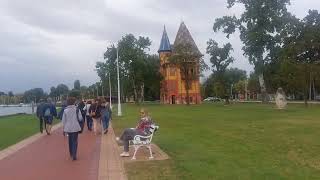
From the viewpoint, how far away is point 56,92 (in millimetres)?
157125

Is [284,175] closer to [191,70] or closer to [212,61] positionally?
[212,61]

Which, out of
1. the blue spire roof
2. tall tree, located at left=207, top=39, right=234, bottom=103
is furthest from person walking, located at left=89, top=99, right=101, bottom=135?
the blue spire roof

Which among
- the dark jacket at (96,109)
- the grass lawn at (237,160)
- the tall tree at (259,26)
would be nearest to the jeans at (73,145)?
the grass lawn at (237,160)

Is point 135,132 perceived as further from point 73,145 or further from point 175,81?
point 175,81

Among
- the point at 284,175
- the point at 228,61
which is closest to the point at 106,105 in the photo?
the point at 284,175

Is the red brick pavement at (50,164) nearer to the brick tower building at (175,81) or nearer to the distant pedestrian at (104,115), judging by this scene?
the distant pedestrian at (104,115)

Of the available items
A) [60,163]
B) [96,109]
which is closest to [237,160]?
[60,163]

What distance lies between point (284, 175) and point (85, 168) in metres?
4.76

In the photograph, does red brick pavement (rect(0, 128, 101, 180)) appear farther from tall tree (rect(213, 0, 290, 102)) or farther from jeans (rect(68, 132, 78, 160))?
tall tree (rect(213, 0, 290, 102))

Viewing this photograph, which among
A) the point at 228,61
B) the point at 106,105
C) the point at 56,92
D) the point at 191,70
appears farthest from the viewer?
the point at 56,92

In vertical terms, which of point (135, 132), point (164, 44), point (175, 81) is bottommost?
point (135, 132)

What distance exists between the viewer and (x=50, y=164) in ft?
45.4

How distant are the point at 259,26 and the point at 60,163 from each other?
49150mm

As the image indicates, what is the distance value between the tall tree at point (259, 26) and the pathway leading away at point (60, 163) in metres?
43.2
